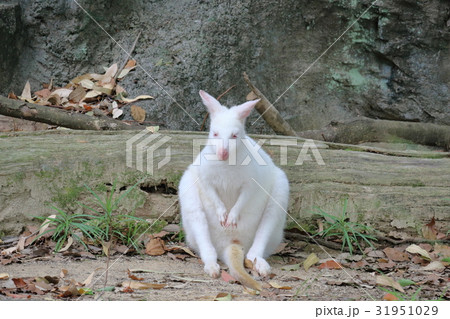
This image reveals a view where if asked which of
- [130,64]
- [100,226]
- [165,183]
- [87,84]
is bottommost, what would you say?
[100,226]

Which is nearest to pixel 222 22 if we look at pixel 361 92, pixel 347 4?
pixel 347 4

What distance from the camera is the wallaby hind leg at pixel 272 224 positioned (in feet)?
12.9

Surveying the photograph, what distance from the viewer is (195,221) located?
3979 millimetres

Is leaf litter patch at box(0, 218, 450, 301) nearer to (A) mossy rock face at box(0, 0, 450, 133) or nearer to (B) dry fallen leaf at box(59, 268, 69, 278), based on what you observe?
(B) dry fallen leaf at box(59, 268, 69, 278)

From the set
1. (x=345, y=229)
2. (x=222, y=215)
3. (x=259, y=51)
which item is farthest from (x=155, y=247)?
(x=259, y=51)

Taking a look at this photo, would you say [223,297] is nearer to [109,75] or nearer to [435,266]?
[435,266]

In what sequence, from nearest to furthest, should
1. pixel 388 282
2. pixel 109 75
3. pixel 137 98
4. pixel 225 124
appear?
pixel 388 282 < pixel 225 124 < pixel 137 98 < pixel 109 75

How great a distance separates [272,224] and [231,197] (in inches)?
14.4

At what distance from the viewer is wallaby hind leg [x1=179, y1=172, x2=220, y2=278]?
Answer: 388cm

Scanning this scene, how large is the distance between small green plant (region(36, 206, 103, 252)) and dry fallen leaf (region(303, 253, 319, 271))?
1585 millimetres

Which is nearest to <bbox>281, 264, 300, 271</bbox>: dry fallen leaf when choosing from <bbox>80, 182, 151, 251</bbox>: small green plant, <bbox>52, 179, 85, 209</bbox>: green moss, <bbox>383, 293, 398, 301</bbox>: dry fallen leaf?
<bbox>383, 293, 398, 301</bbox>: dry fallen leaf

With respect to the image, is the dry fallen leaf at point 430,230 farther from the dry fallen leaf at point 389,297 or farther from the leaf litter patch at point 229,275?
the dry fallen leaf at point 389,297

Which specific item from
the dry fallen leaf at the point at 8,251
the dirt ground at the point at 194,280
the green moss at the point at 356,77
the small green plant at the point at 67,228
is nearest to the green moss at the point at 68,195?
the small green plant at the point at 67,228

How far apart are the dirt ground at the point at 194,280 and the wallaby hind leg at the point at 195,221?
0.11 m
